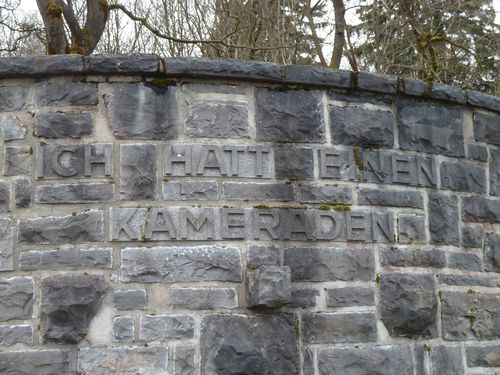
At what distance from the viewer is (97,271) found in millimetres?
4504

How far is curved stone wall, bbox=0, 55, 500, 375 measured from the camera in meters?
4.48

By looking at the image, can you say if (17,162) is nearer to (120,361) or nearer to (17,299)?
(17,299)

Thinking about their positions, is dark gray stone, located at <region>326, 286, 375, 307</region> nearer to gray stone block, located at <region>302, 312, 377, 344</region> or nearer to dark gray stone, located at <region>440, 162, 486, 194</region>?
gray stone block, located at <region>302, 312, 377, 344</region>

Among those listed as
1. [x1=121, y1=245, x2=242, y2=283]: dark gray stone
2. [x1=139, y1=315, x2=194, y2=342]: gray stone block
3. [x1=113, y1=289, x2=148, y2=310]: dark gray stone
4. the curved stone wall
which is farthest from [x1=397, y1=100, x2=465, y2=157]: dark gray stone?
[x1=113, y1=289, x2=148, y2=310]: dark gray stone

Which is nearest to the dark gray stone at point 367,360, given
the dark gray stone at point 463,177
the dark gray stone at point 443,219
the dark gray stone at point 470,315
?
the dark gray stone at point 470,315

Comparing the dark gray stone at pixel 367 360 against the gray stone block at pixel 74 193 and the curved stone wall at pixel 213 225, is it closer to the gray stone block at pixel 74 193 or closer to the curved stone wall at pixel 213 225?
the curved stone wall at pixel 213 225

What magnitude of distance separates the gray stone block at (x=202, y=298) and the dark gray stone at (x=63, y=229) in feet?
1.81

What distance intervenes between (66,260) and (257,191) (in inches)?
46.8

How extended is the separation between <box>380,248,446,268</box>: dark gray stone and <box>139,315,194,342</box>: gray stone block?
4.38 ft

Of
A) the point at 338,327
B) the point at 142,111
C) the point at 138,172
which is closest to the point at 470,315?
the point at 338,327

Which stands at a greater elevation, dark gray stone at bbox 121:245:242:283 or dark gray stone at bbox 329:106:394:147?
dark gray stone at bbox 329:106:394:147

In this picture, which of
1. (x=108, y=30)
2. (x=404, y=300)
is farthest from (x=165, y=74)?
(x=108, y=30)

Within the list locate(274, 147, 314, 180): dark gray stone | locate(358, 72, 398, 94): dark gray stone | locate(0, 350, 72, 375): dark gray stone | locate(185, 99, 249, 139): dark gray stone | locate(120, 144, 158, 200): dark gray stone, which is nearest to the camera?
locate(0, 350, 72, 375): dark gray stone

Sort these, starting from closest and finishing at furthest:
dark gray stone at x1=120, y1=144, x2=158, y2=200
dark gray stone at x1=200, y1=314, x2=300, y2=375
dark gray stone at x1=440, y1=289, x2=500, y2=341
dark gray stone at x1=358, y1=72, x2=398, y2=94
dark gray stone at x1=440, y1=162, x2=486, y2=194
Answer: dark gray stone at x1=200, y1=314, x2=300, y2=375 < dark gray stone at x1=120, y1=144, x2=158, y2=200 < dark gray stone at x1=358, y1=72, x2=398, y2=94 < dark gray stone at x1=440, y1=289, x2=500, y2=341 < dark gray stone at x1=440, y1=162, x2=486, y2=194
